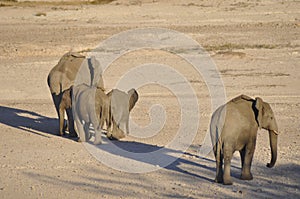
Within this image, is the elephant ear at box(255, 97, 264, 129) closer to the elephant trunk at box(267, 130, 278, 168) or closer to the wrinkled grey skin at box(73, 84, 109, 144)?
the elephant trunk at box(267, 130, 278, 168)

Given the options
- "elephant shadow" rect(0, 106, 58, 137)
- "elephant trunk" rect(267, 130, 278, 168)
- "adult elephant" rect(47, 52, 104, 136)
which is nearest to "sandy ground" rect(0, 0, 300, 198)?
"elephant shadow" rect(0, 106, 58, 137)

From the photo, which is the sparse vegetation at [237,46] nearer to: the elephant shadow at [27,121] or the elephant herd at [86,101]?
the elephant shadow at [27,121]

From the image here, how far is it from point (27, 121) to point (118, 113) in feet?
9.89

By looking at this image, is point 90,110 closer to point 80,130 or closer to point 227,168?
point 80,130

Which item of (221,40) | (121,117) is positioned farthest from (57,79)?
(221,40)

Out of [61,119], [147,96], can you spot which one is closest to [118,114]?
[61,119]

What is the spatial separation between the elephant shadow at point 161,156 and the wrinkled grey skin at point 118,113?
0.66ft

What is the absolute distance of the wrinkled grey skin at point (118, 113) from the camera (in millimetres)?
14047

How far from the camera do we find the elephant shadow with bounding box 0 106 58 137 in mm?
15523

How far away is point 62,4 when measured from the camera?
54188mm

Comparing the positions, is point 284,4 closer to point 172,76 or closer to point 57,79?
point 172,76

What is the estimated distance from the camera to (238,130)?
10.9m

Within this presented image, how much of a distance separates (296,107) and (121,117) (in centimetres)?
478

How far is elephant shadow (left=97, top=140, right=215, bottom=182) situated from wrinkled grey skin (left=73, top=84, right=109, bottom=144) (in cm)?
38
